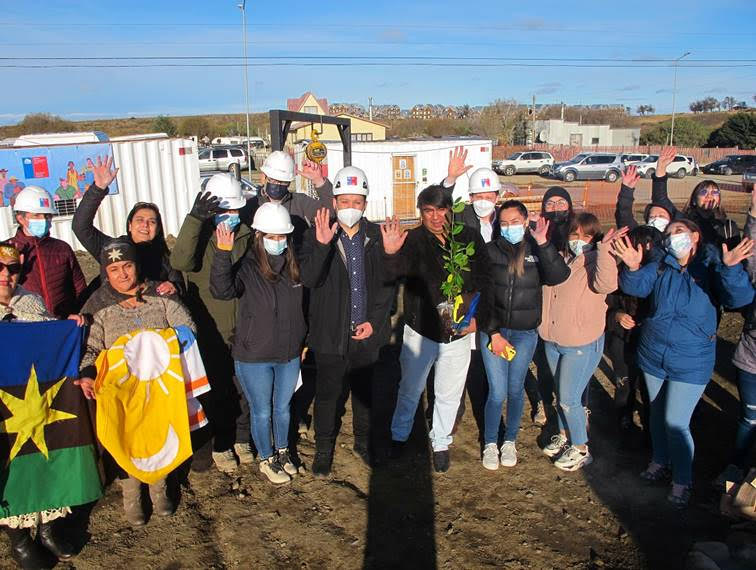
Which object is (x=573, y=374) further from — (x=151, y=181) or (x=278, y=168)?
(x=151, y=181)

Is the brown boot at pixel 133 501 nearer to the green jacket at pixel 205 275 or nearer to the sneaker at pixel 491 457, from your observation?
the green jacket at pixel 205 275

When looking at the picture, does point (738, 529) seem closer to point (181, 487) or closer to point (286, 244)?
point (286, 244)

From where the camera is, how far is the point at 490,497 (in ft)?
13.8

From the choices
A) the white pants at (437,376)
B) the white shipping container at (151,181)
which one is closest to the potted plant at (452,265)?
the white pants at (437,376)

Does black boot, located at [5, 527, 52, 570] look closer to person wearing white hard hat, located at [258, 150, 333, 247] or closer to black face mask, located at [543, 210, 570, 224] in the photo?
person wearing white hard hat, located at [258, 150, 333, 247]

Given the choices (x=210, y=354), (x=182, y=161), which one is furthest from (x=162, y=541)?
(x=182, y=161)

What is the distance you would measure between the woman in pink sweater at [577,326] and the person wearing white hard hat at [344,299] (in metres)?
1.26

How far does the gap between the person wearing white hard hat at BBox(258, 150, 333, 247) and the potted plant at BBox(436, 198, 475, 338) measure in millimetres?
1269

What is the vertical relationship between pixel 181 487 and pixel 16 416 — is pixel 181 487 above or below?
below

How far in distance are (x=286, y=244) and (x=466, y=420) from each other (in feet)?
8.49

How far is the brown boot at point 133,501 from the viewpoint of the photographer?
3.86 metres

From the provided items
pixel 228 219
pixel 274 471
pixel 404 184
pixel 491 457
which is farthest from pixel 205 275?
pixel 404 184

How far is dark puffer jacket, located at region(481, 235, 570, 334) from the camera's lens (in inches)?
162

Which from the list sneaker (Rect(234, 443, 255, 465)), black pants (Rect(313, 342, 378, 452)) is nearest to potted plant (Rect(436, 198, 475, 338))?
black pants (Rect(313, 342, 378, 452))
